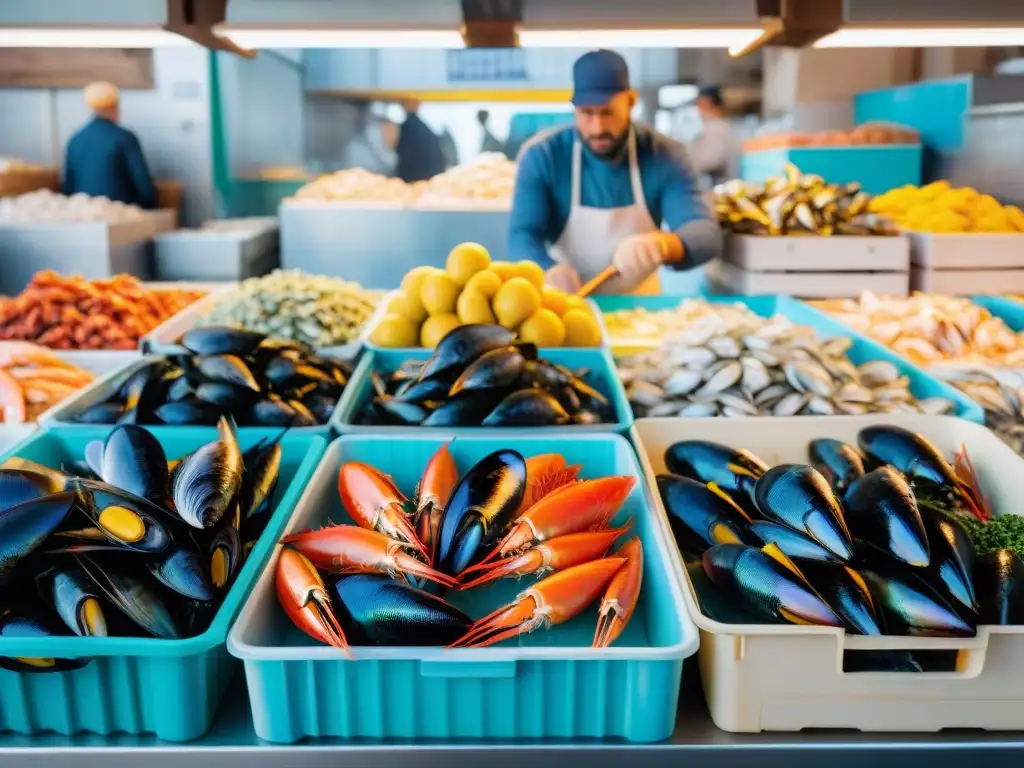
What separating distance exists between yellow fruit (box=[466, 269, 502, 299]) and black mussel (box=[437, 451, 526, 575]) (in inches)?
35.2

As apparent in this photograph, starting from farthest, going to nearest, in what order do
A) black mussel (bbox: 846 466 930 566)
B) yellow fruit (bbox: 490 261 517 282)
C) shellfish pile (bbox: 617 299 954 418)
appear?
yellow fruit (bbox: 490 261 517 282)
shellfish pile (bbox: 617 299 954 418)
black mussel (bbox: 846 466 930 566)

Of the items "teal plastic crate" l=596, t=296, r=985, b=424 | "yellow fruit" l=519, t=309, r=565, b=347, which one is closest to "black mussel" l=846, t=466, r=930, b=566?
"teal plastic crate" l=596, t=296, r=985, b=424

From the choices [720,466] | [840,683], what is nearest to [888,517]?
[840,683]

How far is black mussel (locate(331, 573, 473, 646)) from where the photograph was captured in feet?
3.08

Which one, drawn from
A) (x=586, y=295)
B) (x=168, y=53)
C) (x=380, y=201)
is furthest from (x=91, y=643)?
(x=168, y=53)

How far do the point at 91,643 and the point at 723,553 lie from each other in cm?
70

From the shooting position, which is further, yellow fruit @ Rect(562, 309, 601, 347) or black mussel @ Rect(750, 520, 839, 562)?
yellow fruit @ Rect(562, 309, 601, 347)

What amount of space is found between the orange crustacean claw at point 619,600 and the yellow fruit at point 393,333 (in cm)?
110

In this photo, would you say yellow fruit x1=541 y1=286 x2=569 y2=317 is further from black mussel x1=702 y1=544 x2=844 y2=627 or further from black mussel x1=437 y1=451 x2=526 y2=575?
black mussel x1=702 y1=544 x2=844 y2=627

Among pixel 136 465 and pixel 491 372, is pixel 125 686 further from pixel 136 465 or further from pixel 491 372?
pixel 491 372

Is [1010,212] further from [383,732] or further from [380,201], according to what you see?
[383,732]

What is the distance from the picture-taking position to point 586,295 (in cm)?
284

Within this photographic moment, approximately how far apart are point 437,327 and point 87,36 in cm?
98

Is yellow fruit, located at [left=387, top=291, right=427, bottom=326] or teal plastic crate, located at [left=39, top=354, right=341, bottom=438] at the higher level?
yellow fruit, located at [left=387, top=291, right=427, bottom=326]
